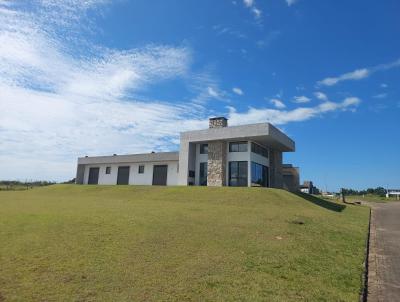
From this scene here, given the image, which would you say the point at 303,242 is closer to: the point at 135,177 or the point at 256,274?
the point at 256,274

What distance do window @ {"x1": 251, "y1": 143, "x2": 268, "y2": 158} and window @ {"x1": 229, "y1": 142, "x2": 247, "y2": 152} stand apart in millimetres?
993

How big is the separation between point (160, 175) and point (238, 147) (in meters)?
12.2

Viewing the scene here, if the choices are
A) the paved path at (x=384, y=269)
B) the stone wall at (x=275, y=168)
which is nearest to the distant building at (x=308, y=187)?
the stone wall at (x=275, y=168)

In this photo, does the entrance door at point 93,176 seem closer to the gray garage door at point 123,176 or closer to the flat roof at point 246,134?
the gray garage door at point 123,176

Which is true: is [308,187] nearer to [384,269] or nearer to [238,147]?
[238,147]

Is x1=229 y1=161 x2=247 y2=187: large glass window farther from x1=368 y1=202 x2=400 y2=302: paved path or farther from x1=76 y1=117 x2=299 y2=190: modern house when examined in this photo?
x1=368 y1=202 x2=400 y2=302: paved path

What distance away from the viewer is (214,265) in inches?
304

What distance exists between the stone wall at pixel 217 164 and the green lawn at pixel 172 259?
1835 centimetres

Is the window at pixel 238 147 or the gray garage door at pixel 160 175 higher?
the window at pixel 238 147

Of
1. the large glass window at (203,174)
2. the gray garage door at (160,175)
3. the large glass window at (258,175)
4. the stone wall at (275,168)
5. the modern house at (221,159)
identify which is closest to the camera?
the modern house at (221,159)

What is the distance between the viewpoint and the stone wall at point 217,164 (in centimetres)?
3241

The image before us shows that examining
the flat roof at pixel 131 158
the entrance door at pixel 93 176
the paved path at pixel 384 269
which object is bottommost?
the paved path at pixel 384 269

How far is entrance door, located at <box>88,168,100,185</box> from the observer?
4691cm

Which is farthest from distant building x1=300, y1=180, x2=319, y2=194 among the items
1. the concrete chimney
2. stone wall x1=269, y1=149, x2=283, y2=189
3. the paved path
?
the paved path
